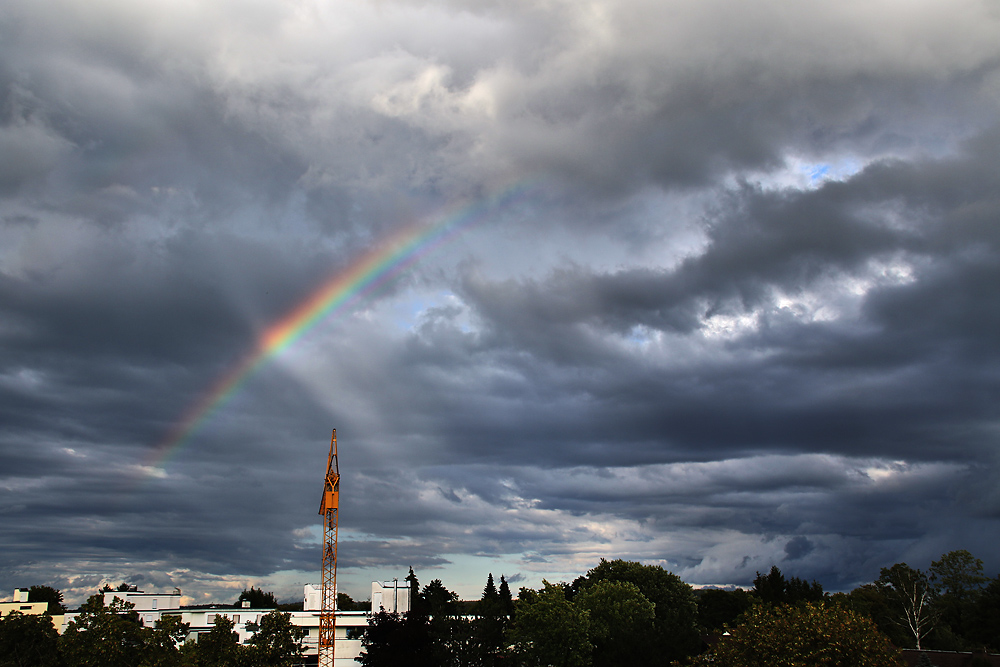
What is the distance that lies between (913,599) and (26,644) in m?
136

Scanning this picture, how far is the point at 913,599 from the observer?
5251 inches

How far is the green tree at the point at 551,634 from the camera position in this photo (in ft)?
248

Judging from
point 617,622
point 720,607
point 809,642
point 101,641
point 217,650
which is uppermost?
point 101,641

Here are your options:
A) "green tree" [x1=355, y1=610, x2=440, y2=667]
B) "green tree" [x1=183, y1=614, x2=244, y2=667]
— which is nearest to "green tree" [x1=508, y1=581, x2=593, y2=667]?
"green tree" [x1=355, y1=610, x2=440, y2=667]

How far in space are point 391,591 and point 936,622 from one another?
9582 cm

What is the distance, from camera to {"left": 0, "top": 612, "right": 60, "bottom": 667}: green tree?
74375 mm

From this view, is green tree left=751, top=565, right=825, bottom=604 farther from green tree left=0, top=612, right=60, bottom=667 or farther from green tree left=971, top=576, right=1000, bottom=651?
green tree left=0, top=612, right=60, bottom=667

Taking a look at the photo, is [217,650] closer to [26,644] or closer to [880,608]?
[26,644]

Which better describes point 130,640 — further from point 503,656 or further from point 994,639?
point 994,639

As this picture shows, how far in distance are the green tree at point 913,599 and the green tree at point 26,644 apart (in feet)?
411

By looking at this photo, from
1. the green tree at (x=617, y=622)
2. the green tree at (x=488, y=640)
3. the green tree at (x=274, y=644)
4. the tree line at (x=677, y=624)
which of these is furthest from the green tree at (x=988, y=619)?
the green tree at (x=274, y=644)

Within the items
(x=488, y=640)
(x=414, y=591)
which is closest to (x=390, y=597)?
(x=414, y=591)

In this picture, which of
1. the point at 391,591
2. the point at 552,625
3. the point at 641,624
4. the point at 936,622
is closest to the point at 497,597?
the point at 391,591

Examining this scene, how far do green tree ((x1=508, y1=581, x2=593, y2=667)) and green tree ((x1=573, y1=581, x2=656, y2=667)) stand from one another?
101 inches
